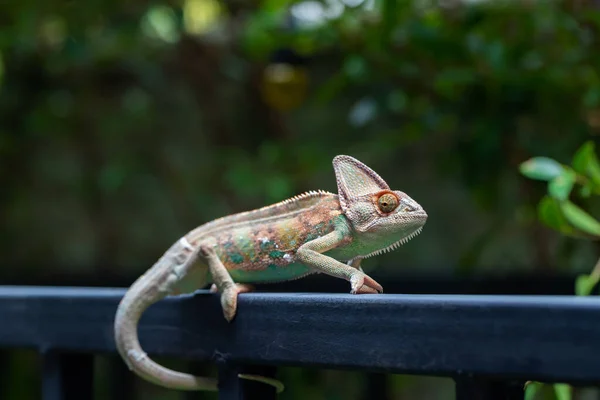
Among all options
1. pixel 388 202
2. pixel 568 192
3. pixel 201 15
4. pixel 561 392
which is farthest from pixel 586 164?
pixel 201 15

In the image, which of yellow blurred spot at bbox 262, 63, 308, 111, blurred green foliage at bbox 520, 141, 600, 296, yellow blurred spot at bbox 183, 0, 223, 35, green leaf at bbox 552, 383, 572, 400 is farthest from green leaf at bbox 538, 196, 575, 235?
yellow blurred spot at bbox 183, 0, 223, 35

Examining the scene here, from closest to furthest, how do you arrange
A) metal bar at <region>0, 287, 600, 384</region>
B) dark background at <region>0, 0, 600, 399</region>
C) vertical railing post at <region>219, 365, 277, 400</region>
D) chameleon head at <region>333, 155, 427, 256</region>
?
metal bar at <region>0, 287, 600, 384</region>
vertical railing post at <region>219, 365, 277, 400</region>
chameleon head at <region>333, 155, 427, 256</region>
dark background at <region>0, 0, 600, 399</region>

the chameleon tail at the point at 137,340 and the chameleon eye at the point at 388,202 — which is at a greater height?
the chameleon eye at the point at 388,202

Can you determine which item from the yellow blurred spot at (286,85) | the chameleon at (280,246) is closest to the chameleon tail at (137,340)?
the chameleon at (280,246)

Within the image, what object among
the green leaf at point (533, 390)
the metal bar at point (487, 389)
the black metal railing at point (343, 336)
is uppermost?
the black metal railing at point (343, 336)

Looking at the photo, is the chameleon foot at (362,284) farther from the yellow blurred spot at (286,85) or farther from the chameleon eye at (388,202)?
the yellow blurred spot at (286,85)

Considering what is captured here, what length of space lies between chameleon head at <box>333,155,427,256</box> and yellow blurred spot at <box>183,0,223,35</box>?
2186 mm

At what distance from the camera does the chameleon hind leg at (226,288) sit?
771 mm

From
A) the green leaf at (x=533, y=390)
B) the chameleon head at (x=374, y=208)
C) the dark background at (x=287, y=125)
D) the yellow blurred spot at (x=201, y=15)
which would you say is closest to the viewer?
the chameleon head at (x=374, y=208)

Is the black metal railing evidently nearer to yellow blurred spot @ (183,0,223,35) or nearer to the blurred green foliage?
the blurred green foliage

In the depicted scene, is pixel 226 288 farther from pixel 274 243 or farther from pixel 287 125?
pixel 287 125

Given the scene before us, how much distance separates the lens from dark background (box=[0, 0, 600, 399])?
1.79 m

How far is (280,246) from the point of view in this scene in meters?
0.92

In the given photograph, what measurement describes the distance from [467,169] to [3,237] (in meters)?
2.57
